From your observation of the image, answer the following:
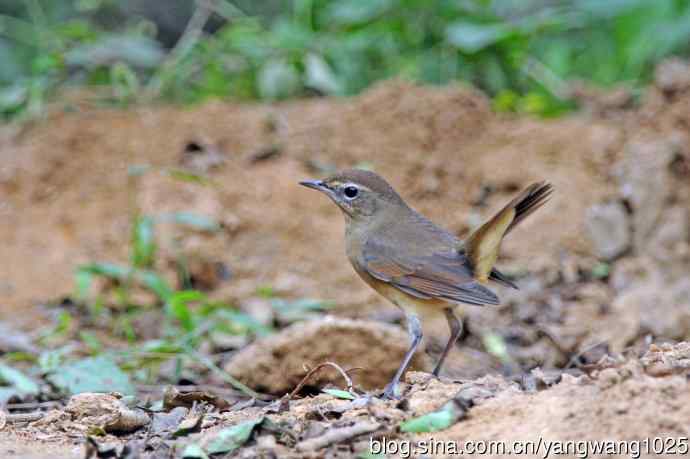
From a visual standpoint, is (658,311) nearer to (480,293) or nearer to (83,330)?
(480,293)

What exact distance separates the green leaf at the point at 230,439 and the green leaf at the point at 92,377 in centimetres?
192

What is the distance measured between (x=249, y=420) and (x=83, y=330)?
367cm

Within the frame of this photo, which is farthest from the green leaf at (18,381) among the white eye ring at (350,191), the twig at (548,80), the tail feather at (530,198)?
the twig at (548,80)

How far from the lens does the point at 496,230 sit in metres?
6.07

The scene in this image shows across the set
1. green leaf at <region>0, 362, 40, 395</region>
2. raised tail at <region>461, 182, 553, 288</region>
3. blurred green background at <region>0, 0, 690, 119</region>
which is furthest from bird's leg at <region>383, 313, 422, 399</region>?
blurred green background at <region>0, 0, 690, 119</region>

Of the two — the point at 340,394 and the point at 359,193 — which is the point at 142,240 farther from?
the point at 340,394

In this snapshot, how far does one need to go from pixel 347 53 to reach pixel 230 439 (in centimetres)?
694

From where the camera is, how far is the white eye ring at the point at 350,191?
6938mm

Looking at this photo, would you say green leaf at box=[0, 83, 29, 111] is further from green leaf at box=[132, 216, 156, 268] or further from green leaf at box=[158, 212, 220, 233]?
green leaf at box=[132, 216, 156, 268]

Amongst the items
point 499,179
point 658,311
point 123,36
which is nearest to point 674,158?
point 499,179

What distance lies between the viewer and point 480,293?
605 cm

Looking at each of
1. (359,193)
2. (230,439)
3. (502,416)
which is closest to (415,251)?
(359,193)

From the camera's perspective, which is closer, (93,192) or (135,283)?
(135,283)

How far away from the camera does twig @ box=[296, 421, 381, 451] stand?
4.07 meters
